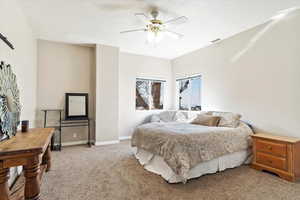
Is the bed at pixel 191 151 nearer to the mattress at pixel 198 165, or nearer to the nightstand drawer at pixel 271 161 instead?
the mattress at pixel 198 165

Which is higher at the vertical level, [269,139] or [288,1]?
[288,1]

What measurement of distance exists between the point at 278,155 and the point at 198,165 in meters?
1.35

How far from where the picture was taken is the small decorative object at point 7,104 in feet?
5.69

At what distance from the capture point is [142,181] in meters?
2.44

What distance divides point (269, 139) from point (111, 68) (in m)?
4.05

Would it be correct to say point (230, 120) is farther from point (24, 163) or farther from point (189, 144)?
point (24, 163)

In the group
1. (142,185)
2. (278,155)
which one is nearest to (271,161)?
(278,155)

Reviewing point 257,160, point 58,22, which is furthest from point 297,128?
point 58,22

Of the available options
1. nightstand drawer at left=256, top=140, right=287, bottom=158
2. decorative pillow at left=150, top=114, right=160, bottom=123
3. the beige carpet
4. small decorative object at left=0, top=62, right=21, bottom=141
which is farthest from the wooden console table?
decorative pillow at left=150, top=114, right=160, bottom=123

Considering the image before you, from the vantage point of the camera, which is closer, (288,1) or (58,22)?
(288,1)

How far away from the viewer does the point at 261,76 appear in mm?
3402

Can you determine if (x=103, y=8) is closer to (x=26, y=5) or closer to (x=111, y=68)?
(x=26, y=5)

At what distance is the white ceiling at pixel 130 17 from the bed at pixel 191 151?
2120mm

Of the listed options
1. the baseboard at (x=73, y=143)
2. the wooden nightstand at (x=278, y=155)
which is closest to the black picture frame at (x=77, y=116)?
the baseboard at (x=73, y=143)
